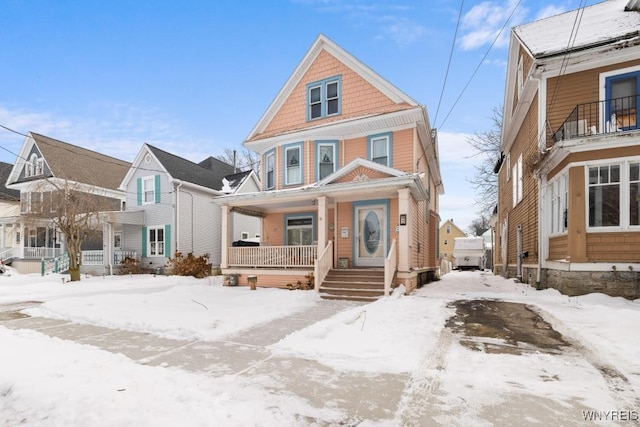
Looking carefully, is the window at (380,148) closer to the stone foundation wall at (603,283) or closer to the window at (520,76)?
the window at (520,76)

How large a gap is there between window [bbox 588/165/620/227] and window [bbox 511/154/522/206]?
18.9 feet

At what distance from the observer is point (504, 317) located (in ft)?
22.1

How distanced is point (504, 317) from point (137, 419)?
6573 millimetres

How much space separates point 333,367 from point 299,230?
10.4 m

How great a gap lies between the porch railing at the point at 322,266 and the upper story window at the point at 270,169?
494 cm

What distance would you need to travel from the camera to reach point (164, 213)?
61.8ft

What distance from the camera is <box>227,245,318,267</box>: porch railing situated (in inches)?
465

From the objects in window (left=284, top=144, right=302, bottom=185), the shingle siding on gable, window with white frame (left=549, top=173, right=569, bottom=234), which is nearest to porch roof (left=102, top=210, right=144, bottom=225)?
the shingle siding on gable

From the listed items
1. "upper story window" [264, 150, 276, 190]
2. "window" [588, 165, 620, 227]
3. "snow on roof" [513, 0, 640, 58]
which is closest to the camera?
"window" [588, 165, 620, 227]

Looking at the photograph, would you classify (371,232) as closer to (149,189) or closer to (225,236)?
(225,236)

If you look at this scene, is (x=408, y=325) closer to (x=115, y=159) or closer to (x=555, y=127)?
(x=555, y=127)

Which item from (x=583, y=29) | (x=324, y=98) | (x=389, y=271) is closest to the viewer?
(x=389, y=271)

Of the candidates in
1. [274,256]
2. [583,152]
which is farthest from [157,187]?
[583,152]

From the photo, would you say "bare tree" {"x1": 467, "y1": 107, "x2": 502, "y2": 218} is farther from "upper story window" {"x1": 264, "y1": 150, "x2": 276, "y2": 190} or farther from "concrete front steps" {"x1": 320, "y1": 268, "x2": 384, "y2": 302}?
"concrete front steps" {"x1": 320, "y1": 268, "x2": 384, "y2": 302}
